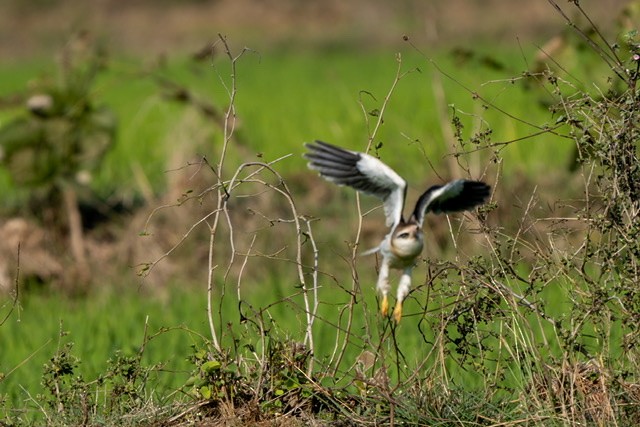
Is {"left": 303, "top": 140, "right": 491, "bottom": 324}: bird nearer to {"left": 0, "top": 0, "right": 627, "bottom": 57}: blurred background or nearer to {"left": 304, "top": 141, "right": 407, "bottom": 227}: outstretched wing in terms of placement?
{"left": 304, "top": 141, "right": 407, "bottom": 227}: outstretched wing

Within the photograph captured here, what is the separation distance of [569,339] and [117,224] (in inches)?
258

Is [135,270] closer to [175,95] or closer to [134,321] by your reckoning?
[175,95]

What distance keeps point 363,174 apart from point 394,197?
0.12 metres

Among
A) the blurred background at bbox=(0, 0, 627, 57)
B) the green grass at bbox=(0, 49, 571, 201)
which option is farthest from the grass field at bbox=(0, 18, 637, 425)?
the blurred background at bbox=(0, 0, 627, 57)

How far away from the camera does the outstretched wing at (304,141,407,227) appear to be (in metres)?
3.85

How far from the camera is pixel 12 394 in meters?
5.76

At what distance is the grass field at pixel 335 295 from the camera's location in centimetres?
427

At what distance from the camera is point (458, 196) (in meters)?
4.02

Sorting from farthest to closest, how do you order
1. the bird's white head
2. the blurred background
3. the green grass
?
the blurred background → the green grass → the bird's white head

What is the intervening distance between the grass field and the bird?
8.5 inches

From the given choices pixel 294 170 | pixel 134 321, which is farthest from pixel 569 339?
pixel 294 170

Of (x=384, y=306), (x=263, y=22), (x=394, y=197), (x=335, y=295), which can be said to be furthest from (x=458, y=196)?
(x=263, y=22)

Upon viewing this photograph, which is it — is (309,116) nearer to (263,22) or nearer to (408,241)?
(408,241)

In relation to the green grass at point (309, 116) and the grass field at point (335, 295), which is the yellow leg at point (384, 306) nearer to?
the grass field at point (335, 295)
